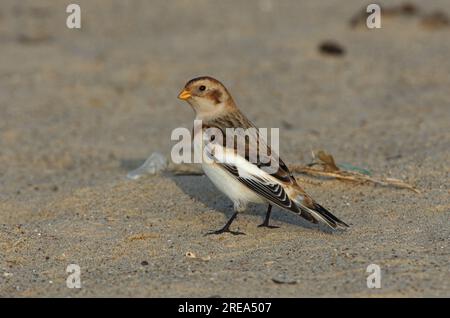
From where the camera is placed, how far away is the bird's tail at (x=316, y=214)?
497 centimetres

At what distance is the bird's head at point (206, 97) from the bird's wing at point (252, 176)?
0.52m

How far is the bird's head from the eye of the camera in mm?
5766

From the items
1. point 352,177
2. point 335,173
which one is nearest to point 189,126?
point 335,173

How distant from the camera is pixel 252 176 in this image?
5168 mm

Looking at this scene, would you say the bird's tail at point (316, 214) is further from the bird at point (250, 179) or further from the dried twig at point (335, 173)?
the dried twig at point (335, 173)

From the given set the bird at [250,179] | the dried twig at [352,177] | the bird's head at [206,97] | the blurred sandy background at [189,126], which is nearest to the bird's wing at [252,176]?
the bird at [250,179]

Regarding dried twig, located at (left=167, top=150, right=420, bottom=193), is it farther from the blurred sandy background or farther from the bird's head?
the bird's head

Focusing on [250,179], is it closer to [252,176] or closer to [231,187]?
[252,176]

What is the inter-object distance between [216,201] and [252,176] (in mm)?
873

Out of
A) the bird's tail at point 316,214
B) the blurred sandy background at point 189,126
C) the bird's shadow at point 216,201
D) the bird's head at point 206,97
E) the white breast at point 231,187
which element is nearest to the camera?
the blurred sandy background at point 189,126

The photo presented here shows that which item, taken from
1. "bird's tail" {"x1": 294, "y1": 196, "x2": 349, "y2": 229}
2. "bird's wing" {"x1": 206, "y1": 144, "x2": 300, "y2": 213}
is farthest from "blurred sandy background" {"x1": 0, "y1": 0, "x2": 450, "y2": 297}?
"bird's wing" {"x1": 206, "y1": 144, "x2": 300, "y2": 213}

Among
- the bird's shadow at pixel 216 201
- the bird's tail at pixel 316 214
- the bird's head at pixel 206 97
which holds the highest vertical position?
the bird's head at pixel 206 97

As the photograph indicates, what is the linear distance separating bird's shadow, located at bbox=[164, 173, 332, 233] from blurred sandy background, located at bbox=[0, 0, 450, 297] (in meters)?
0.02

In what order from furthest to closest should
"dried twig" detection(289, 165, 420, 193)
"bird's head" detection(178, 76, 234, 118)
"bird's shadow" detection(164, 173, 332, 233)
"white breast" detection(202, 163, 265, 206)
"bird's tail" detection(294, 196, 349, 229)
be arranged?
"dried twig" detection(289, 165, 420, 193), "bird's head" detection(178, 76, 234, 118), "bird's shadow" detection(164, 173, 332, 233), "white breast" detection(202, 163, 265, 206), "bird's tail" detection(294, 196, 349, 229)
